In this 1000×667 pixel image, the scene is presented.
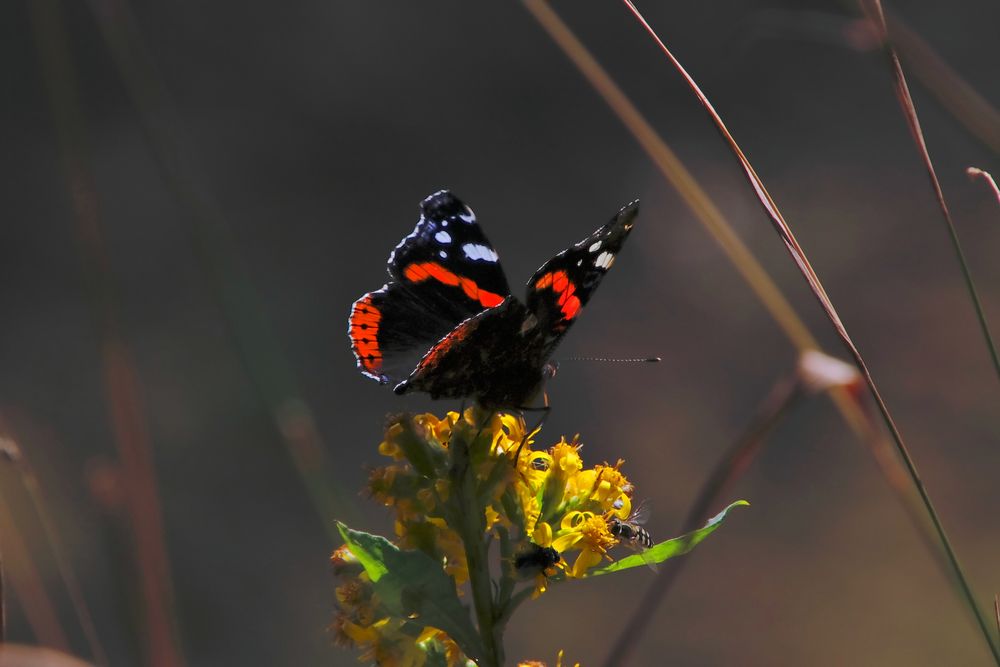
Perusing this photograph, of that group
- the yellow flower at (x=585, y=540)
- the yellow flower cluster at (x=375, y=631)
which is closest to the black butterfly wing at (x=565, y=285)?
the yellow flower at (x=585, y=540)

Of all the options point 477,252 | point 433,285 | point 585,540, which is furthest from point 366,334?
point 585,540

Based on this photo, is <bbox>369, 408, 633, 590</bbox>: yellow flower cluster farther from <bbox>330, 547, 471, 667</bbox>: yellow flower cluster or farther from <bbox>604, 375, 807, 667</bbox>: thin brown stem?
<bbox>604, 375, 807, 667</bbox>: thin brown stem

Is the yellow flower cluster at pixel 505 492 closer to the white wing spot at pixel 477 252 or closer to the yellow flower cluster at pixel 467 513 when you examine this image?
the yellow flower cluster at pixel 467 513

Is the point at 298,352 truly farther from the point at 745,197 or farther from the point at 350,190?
the point at 745,197

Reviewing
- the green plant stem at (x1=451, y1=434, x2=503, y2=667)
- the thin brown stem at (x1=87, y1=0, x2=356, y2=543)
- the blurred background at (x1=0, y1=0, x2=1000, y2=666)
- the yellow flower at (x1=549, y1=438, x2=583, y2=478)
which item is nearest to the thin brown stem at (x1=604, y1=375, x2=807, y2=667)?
the green plant stem at (x1=451, y1=434, x2=503, y2=667)

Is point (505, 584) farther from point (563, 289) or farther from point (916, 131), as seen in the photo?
point (916, 131)

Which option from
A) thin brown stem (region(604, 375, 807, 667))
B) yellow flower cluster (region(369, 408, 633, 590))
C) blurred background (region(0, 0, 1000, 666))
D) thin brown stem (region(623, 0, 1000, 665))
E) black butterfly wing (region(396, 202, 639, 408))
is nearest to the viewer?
thin brown stem (region(604, 375, 807, 667))

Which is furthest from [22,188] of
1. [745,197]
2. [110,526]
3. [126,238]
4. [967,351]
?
[110,526]
